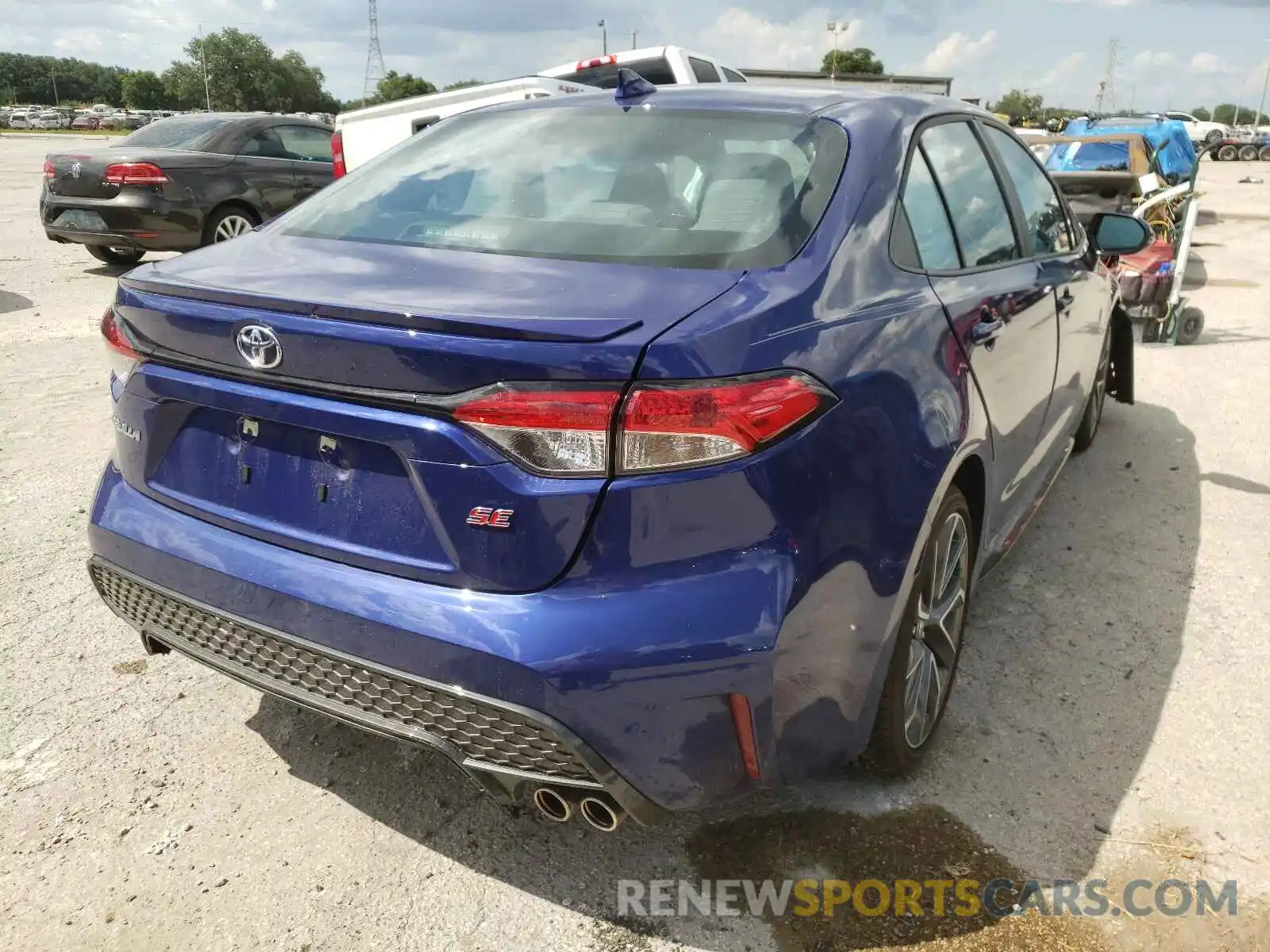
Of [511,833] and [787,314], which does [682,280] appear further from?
[511,833]

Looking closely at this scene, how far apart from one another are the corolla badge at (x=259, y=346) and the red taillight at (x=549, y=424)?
0.43 metres

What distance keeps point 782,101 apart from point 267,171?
8805mm

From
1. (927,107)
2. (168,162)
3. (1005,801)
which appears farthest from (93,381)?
(1005,801)

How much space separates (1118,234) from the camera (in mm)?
4238

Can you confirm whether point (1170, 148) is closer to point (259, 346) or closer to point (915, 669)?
point (915, 669)

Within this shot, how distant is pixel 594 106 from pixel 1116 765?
2.30 m

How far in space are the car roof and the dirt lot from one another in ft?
5.61

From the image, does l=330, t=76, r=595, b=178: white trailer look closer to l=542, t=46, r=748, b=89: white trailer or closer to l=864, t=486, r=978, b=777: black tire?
l=542, t=46, r=748, b=89: white trailer

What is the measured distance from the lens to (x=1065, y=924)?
221 cm

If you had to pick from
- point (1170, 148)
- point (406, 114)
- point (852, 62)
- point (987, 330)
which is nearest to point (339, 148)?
point (406, 114)

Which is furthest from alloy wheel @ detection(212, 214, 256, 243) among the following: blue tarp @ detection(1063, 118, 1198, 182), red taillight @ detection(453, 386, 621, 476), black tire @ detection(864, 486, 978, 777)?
blue tarp @ detection(1063, 118, 1198, 182)

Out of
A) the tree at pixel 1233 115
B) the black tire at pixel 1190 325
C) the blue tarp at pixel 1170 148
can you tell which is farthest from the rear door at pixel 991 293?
the tree at pixel 1233 115

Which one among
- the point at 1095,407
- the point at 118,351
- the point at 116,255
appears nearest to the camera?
the point at 118,351

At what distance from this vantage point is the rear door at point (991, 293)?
103 inches
